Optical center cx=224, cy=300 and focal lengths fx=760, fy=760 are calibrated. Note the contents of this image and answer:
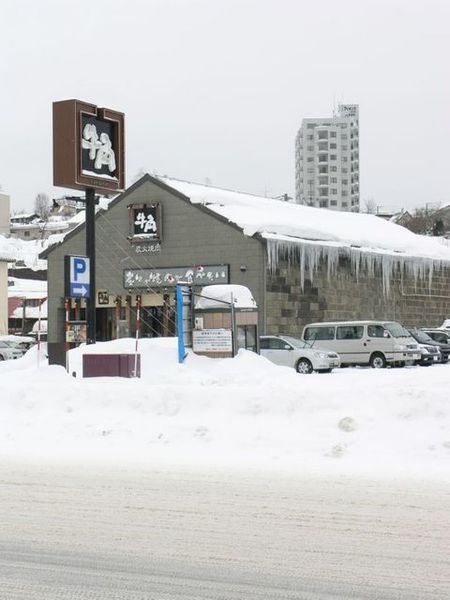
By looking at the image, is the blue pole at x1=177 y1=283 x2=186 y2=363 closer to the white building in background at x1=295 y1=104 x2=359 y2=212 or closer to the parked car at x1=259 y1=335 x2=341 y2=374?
the parked car at x1=259 y1=335 x2=341 y2=374

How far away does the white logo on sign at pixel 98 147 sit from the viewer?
71.5 feet

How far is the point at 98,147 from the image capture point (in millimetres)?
22172

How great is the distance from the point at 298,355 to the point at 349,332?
10.7 ft

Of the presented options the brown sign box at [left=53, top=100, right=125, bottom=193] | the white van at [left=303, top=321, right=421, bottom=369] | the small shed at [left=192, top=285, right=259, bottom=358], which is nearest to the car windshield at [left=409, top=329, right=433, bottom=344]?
the white van at [left=303, top=321, right=421, bottom=369]

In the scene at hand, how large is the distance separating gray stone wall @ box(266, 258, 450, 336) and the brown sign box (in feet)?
43.0

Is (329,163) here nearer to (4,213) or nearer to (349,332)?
(4,213)

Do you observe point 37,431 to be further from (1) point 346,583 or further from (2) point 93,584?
(1) point 346,583

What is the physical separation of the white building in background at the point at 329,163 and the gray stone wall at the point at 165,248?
11823cm

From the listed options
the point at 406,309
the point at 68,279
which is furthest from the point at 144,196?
the point at 68,279

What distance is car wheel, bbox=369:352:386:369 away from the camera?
90.3ft

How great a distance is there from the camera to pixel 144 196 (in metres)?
38.1

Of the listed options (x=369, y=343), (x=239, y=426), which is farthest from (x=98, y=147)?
(x=239, y=426)

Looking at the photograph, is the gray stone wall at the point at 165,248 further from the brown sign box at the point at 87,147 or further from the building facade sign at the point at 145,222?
the brown sign box at the point at 87,147

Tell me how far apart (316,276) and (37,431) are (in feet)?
87.7
